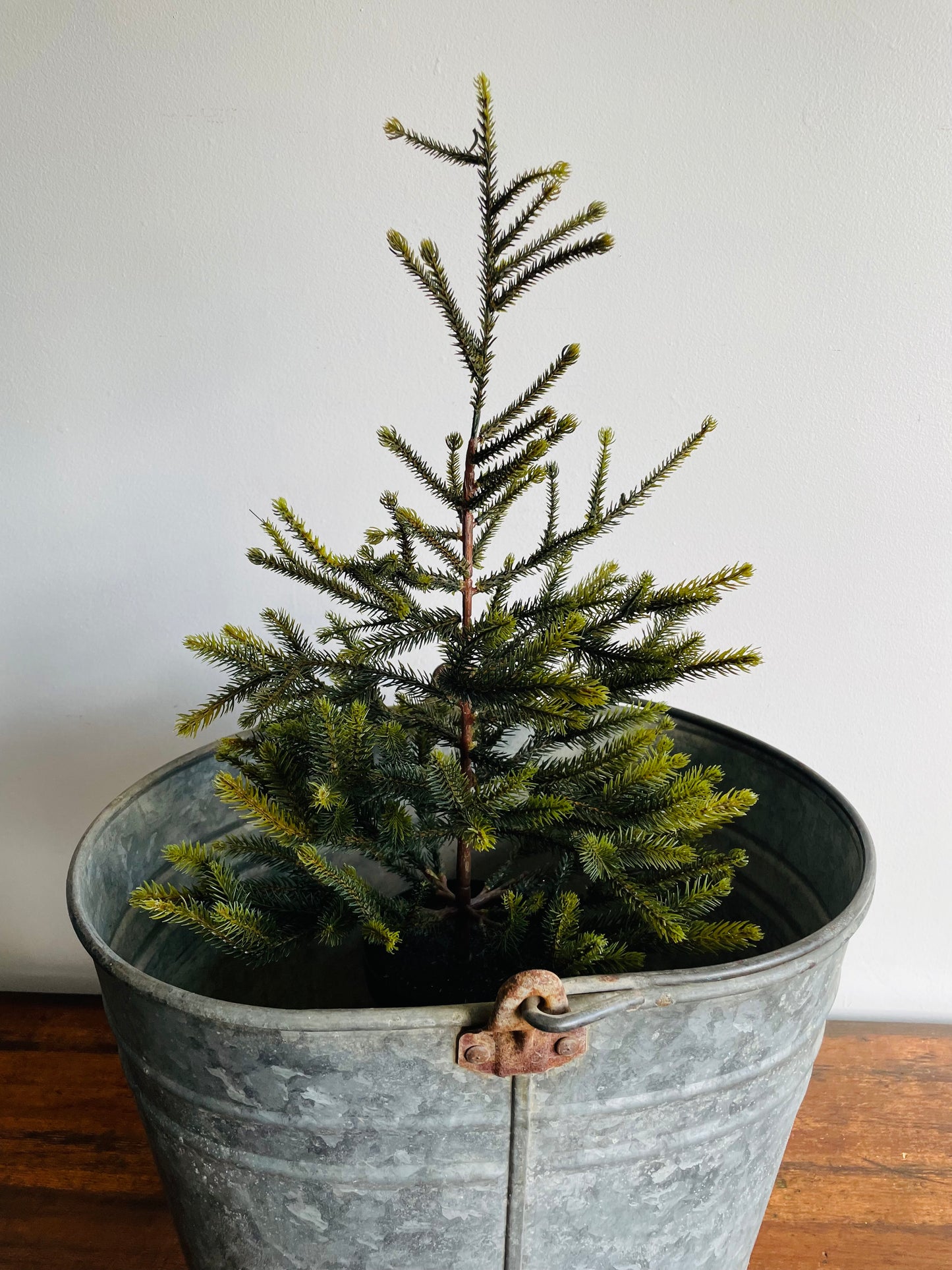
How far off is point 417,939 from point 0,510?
32.9 inches

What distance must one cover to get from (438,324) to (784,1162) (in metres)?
1.10

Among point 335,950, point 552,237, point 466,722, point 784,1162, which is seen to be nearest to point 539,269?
point 552,237

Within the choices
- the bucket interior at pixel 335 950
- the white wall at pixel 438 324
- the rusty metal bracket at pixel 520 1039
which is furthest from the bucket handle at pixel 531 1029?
the white wall at pixel 438 324

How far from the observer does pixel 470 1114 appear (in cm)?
63

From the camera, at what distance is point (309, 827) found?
0.69m

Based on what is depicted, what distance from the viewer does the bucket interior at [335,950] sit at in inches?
31.4

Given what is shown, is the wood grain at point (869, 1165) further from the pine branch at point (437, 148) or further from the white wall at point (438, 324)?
the pine branch at point (437, 148)

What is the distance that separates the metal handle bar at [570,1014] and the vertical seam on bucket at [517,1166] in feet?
0.20

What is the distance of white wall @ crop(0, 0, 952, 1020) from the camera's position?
41.7 inches

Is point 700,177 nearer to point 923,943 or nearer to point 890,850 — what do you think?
point 890,850

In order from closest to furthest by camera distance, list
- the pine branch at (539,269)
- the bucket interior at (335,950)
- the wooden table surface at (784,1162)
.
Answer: the pine branch at (539,269), the bucket interior at (335,950), the wooden table surface at (784,1162)

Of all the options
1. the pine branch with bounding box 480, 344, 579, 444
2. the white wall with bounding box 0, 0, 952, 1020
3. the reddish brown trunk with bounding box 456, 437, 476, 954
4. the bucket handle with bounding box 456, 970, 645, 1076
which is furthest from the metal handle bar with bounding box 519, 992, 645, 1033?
the white wall with bounding box 0, 0, 952, 1020

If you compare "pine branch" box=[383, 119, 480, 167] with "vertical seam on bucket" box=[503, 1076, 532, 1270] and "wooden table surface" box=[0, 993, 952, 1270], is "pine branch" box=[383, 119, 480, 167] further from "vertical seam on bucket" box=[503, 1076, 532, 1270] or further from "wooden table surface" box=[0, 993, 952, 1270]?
"wooden table surface" box=[0, 993, 952, 1270]

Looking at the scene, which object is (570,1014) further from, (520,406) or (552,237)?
(552,237)
